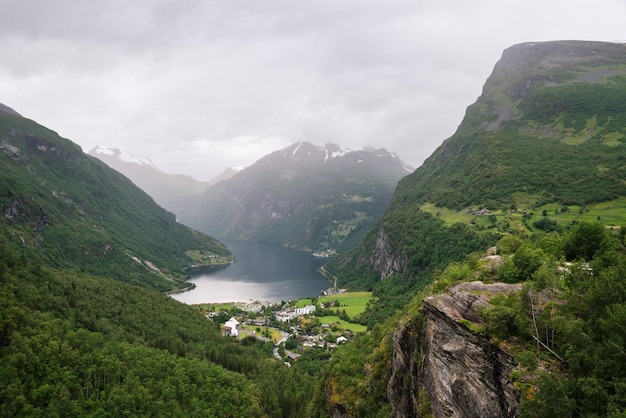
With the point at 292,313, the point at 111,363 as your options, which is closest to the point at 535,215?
the point at 292,313

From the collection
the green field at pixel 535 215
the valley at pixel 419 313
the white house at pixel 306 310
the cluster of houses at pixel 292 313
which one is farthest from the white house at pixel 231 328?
the green field at pixel 535 215

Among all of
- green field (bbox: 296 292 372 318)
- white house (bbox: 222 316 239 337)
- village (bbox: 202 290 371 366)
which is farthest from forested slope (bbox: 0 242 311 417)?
green field (bbox: 296 292 372 318)

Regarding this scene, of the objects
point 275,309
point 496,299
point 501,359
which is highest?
point 496,299

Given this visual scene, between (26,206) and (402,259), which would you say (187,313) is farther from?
(26,206)

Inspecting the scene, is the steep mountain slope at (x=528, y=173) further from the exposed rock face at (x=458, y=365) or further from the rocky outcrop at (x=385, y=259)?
the exposed rock face at (x=458, y=365)

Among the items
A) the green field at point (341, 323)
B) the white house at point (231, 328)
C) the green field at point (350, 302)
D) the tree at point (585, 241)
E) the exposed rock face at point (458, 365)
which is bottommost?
the green field at point (350, 302)

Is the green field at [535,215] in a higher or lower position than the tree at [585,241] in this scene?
lower

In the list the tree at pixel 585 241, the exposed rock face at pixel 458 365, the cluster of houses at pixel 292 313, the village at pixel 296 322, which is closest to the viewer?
the exposed rock face at pixel 458 365

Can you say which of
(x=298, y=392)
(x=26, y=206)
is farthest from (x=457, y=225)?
(x=26, y=206)
